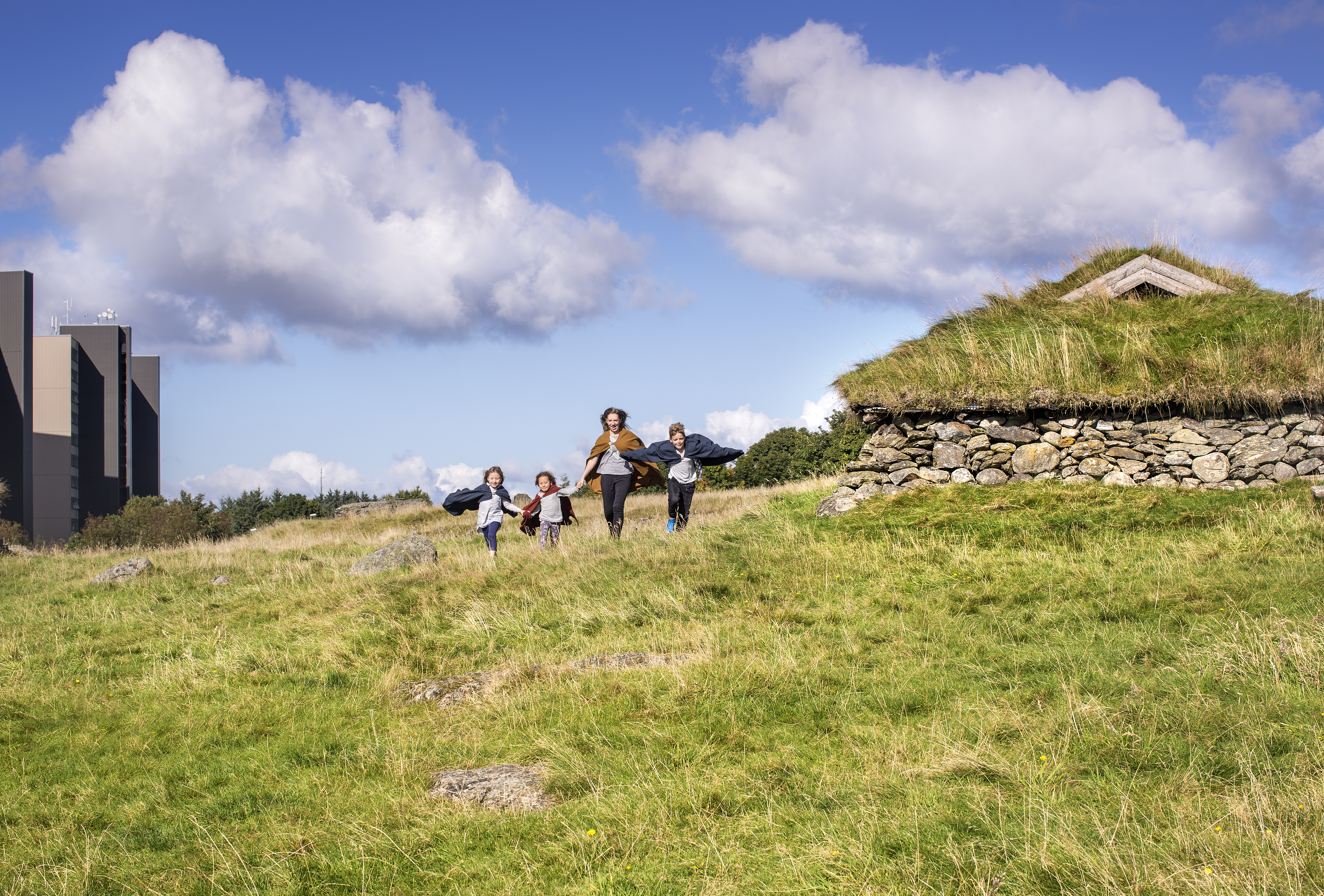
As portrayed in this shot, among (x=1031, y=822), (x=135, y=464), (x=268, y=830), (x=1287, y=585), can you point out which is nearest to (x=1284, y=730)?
(x=1031, y=822)

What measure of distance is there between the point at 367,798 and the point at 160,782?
1679 mm

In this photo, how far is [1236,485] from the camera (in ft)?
44.2

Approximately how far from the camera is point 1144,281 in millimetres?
17875

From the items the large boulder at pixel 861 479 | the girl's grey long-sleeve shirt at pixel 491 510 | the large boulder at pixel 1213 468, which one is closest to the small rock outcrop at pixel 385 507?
the girl's grey long-sleeve shirt at pixel 491 510

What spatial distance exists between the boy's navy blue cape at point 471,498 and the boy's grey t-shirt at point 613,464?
5.74 feet

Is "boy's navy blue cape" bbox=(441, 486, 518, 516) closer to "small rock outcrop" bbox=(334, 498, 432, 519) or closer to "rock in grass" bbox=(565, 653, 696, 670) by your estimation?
"rock in grass" bbox=(565, 653, 696, 670)

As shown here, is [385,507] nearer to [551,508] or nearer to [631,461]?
[551,508]

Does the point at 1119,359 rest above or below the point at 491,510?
above

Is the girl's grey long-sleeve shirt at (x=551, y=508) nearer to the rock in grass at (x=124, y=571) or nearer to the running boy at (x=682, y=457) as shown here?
the running boy at (x=682, y=457)

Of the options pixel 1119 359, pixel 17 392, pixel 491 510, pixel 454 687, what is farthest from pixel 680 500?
pixel 17 392

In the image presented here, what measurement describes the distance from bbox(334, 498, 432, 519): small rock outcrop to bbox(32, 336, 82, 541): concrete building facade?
36847 millimetres

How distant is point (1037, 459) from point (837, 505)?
3453 millimetres

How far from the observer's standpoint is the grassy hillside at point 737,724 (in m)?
3.99

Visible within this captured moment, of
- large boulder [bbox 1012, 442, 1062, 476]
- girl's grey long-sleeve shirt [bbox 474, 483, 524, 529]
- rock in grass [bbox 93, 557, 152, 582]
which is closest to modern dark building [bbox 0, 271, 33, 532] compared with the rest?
rock in grass [bbox 93, 557, 152, 582]
